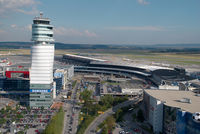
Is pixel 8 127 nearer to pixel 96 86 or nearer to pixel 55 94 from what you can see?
pixel 55 94

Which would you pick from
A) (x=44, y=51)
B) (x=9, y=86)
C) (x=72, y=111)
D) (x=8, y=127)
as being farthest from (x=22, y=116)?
(x=9, y=86)

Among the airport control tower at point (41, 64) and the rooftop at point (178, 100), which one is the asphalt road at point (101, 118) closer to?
the rooftop at point (178, 100)

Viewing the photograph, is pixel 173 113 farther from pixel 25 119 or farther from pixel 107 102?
pixel 25 119

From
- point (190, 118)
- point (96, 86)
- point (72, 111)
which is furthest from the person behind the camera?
point (96, 86)

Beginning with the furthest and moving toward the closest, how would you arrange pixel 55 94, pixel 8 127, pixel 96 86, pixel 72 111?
pixel 96 86, pixel 55 94, pixel 72 111, pixel 8 127

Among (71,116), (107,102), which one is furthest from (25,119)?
(107,102)
